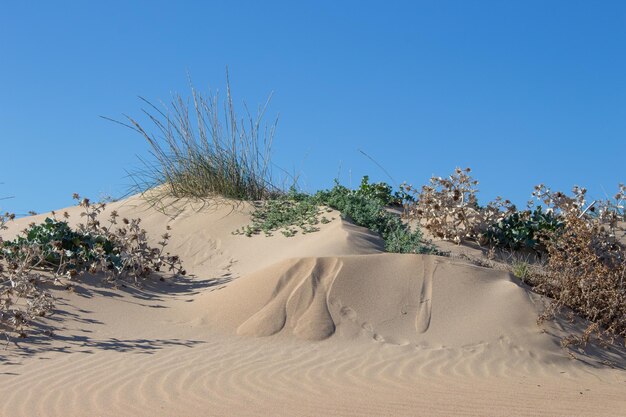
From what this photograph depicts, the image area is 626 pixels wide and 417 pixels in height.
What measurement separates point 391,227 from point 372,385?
5027mm

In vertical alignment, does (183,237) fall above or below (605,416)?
above

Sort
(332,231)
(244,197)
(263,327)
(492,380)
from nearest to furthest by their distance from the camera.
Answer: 1. (492,380)
2. (263,327)
3. (332,231)
4. (244,197)

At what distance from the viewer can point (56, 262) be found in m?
8.47

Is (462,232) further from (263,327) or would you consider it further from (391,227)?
(263,327)

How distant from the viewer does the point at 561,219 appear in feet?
36.7

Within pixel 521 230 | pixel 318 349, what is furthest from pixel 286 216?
pixel 318 349

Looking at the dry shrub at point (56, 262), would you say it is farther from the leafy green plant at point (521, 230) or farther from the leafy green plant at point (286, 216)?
the leafy green plant at point (521, 230)

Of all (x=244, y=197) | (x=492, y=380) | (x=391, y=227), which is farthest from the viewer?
(x=244, y=197)

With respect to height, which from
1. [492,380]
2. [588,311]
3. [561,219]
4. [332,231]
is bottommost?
[492,380]

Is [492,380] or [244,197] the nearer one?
[492,380]

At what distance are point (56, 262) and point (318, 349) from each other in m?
3.55

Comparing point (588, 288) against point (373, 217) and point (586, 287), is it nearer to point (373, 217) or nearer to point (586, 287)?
point (586, 287)

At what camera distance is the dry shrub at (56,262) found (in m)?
7.07

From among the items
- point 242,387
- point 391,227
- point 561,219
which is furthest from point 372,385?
point 561,219
